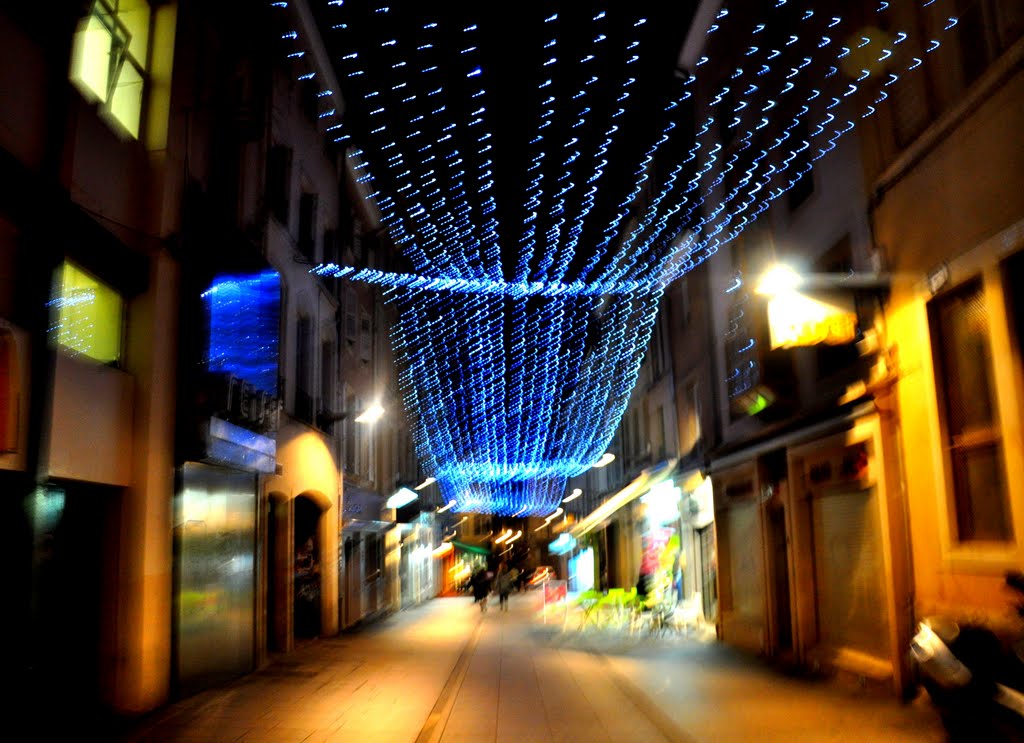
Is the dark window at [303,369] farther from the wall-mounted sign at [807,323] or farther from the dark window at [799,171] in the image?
the wall-mounted sign at [807,323]

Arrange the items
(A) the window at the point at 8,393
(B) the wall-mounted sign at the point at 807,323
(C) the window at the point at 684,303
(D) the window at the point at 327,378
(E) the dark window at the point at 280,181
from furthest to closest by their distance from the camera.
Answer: (C) the window at the point at 684,303 → (D) the window at the point at 327,378 → (E) the dark window at the point at 280,181 → (B) the wall-mounted sign at the point at 807,323 → (A) the window at the point at 8,393

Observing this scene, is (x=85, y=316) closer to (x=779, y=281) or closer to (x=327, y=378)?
(x=779, y=281)

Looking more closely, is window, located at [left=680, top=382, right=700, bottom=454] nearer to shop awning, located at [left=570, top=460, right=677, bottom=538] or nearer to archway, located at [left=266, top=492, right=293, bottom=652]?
shop awning, located at [left=570, top=460, right=677, bottom=538]

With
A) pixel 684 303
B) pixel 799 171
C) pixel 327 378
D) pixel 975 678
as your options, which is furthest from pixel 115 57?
pixel 684 303

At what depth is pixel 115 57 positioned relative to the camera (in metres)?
9.89

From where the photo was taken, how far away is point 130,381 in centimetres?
991

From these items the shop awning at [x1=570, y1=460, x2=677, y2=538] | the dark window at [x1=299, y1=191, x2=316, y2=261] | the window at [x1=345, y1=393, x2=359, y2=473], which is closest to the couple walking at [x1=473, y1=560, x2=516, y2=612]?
the shop awning at [x1=570, y1=460, x2=677, y2=538]

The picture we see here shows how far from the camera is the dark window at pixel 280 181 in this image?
1538 centimetres

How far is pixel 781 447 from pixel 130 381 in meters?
8.88

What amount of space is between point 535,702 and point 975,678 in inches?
189

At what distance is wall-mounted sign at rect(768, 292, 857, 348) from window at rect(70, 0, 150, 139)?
7.68 m

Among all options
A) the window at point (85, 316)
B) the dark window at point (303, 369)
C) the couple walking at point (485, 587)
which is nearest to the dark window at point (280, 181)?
the dark window at point (303, 369)

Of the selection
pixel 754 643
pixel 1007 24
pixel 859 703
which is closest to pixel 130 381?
pixel 859 703

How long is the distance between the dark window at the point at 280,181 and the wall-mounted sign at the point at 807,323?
28.6 feet
